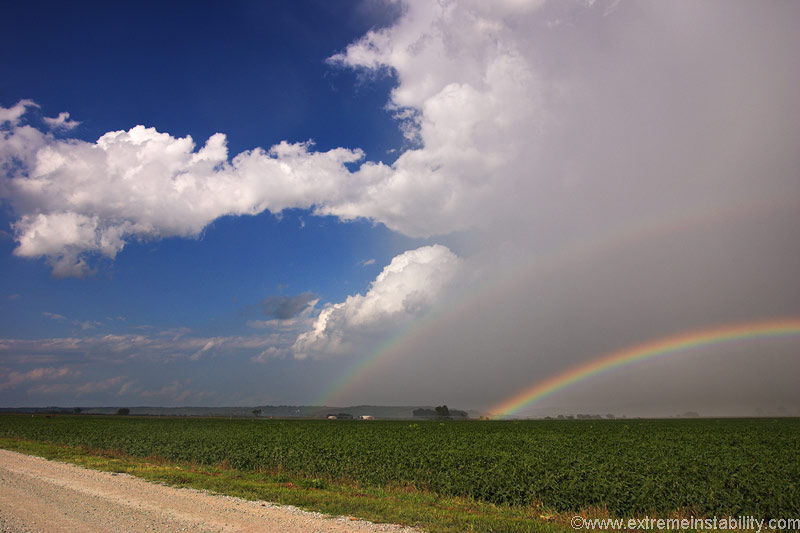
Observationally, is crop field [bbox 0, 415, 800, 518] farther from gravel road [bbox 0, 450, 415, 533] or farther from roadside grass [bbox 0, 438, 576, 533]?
gravel road [bbox 0, 450, 415, 533]

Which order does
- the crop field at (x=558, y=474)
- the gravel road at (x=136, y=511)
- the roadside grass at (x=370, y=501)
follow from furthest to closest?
the crop field at (x=558, y=474), the roadside grass at (x=370, y=501), the gravel road at (x=136, y=511)

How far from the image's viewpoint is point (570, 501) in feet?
50.0

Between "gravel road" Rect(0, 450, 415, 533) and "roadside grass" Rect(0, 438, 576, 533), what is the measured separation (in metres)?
0.82

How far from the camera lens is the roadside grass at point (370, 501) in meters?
12.1

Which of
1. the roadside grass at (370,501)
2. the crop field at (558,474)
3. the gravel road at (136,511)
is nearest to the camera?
the gravel road at (136,511)

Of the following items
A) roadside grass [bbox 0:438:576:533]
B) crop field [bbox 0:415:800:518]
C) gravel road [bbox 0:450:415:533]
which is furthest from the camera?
crop field [bbox 0:415:800:518]

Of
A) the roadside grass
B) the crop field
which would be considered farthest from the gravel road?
the crop field

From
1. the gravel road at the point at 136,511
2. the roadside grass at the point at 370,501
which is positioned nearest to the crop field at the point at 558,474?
the roadside grass at the point at 370,501

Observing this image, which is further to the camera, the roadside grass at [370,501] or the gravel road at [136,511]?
the roadside grass at [370,501]

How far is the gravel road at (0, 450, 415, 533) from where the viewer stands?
448 inches

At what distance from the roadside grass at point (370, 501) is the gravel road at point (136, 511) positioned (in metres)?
0.82

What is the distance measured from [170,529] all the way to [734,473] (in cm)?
2009

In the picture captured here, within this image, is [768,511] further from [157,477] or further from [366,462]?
[157,477]

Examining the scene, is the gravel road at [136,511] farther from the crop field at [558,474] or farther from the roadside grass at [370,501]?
the crop field at [558,474]
